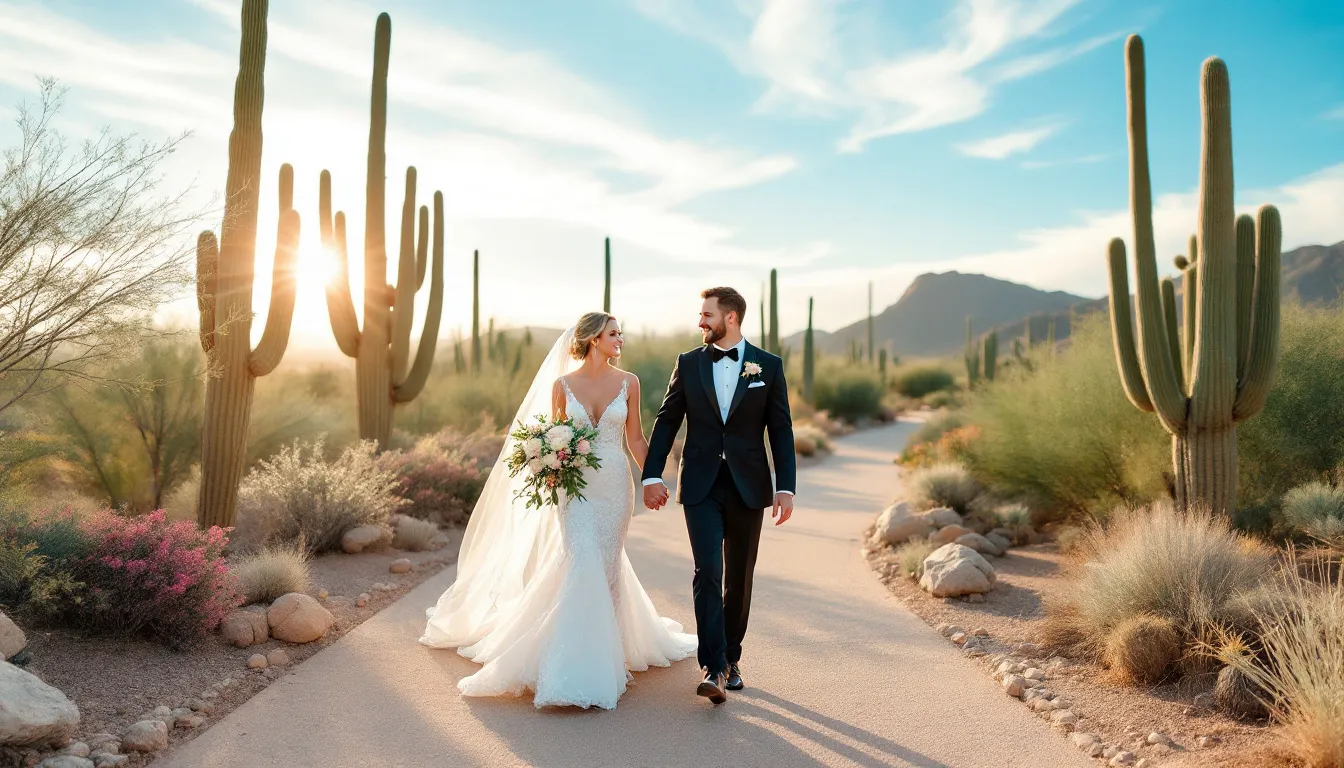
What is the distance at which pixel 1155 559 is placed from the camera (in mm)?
6250

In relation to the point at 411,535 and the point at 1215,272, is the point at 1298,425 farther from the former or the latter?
the point at 411,535

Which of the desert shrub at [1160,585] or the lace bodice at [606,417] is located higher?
the lace bodice at [606,417]

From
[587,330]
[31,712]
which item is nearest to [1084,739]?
[587,330]

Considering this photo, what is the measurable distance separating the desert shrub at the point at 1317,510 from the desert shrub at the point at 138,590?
29.1 ft

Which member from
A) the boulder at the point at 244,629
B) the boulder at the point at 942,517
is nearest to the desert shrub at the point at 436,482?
the boulder at the point at 244,629

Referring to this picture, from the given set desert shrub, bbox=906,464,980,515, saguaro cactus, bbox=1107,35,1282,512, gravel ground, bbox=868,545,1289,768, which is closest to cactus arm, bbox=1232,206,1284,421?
saguaro cactus, bbox=1107,35,1282,512

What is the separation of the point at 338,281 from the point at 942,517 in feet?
31.2

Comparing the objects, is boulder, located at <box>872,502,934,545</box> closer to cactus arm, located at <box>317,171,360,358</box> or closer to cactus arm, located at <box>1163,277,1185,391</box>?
cactus arm, located at <box>1163,277,1185,391</box>

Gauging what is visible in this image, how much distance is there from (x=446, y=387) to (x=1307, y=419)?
19.0 metres

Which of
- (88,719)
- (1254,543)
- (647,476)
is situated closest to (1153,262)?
(1254,543)

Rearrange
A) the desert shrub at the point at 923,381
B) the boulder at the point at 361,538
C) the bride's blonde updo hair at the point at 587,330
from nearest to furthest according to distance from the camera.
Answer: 1. the bride's blonde updo hair at the point at 587,330
2. the boulder at the point at 361,538
3. the desert shrub at the point at 923,381

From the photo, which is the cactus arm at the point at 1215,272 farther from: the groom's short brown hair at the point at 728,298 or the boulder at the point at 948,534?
the groom's short brown hair at the point at 728,298

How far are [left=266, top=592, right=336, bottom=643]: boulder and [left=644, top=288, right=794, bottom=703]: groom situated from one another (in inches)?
118

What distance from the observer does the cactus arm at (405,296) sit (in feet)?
47.3
